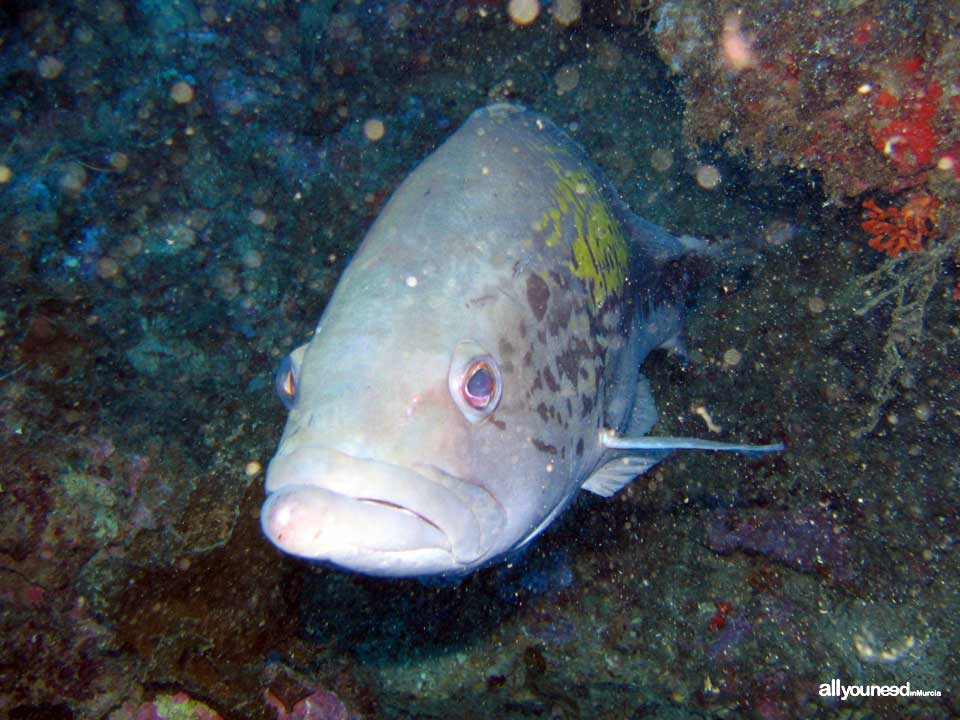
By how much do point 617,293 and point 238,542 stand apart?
12.4 feet

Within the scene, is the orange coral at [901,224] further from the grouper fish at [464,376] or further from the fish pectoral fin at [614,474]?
the fish pectoral fin at [614,474]

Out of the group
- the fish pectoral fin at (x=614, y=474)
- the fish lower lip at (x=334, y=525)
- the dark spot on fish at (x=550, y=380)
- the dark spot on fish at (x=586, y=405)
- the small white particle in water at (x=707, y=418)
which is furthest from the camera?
the small white particle in water at (x=707, y=418)

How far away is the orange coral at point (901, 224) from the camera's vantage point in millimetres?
4160

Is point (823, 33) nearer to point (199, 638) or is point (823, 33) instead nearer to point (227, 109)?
point (227, 109)

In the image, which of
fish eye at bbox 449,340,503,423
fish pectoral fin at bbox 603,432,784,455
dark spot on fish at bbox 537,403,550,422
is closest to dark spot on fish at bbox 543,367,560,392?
dark spot on fish at bbox 537,403,550,422

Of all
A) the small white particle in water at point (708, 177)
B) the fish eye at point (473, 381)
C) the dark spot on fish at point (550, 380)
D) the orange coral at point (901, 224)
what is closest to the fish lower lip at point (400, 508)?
the fish eye at point (473, 381)

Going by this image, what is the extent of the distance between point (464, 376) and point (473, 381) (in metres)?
0.05

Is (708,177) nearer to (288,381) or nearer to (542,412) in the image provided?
(542,412)

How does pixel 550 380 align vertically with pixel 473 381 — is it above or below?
below

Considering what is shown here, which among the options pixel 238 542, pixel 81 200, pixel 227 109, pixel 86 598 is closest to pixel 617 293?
pixel 238 542

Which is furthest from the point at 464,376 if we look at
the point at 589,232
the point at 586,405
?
the point at 589,232

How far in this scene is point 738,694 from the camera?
519 centimetres

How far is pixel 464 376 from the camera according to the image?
242 centimetres

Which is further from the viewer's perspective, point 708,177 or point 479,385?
point 708,177
